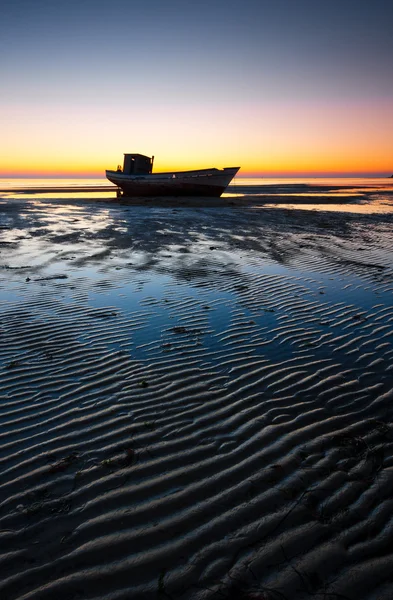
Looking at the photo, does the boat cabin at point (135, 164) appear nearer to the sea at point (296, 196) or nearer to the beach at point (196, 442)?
the sea at point (296, 196)

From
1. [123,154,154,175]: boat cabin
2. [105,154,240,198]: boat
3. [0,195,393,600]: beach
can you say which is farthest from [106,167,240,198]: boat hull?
[0,195,393,600]: beach

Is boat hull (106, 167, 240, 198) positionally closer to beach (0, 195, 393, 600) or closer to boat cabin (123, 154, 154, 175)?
boat cabin (123, 154, 154, 175)

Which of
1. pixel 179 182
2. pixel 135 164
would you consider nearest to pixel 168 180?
pixel 179 182

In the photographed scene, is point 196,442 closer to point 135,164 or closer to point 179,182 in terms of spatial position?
point 179,182

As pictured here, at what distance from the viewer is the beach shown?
2359mm

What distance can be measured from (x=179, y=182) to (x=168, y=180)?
44.7 inches

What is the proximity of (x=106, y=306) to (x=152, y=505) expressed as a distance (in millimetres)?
4926

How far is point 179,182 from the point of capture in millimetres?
37906

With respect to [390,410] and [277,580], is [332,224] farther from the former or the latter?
[277,580]

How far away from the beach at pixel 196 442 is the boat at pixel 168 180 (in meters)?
31.3

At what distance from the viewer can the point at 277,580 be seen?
2273 mm

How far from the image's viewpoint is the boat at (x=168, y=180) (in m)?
37.4

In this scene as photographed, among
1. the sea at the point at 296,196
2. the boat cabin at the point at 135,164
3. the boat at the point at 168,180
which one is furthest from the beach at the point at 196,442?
the boat cabin at the point at 135,164

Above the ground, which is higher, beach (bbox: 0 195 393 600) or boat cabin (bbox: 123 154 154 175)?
boat cabin (bbox: 123 154 154 175)
